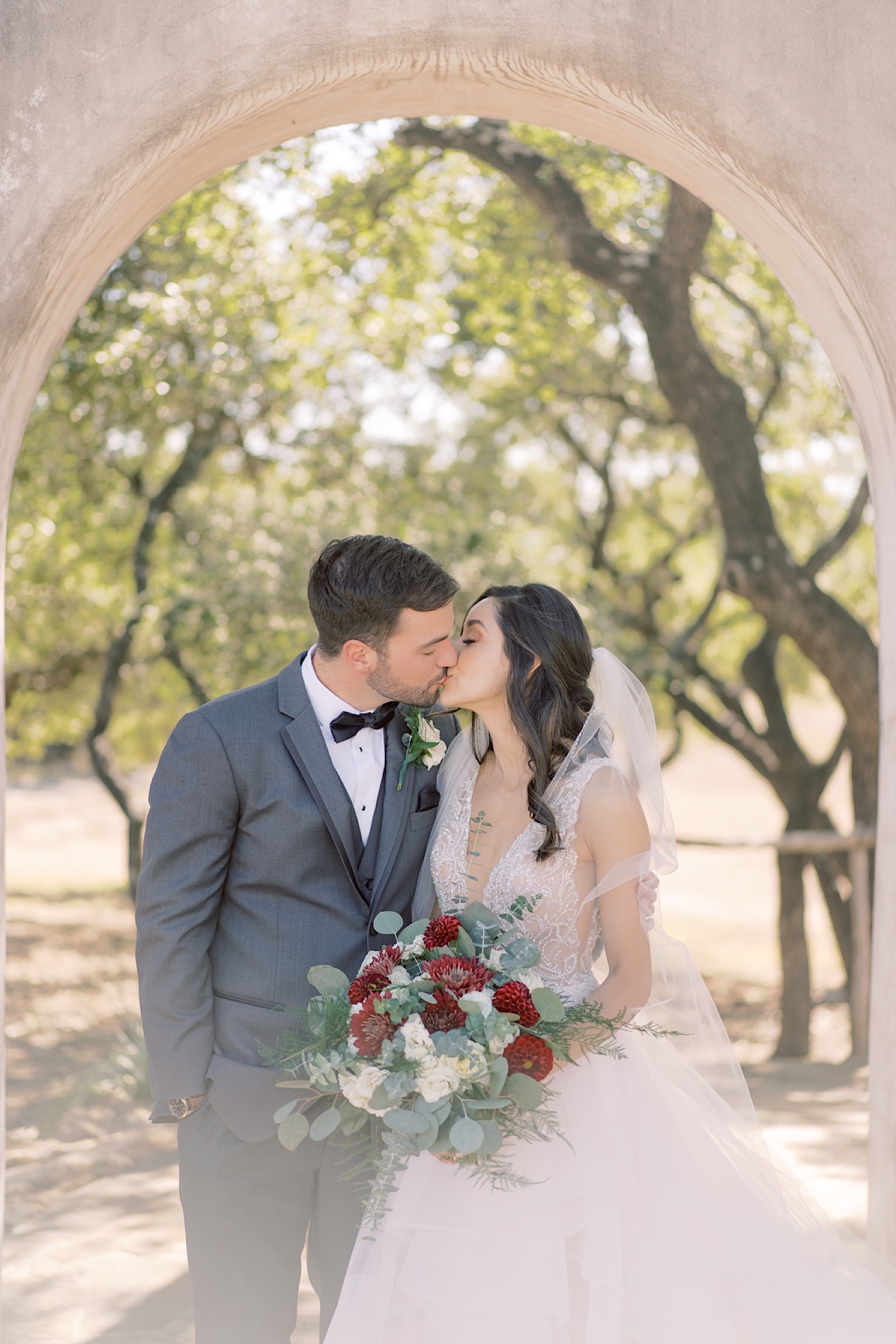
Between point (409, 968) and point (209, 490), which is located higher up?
point (209, 490)

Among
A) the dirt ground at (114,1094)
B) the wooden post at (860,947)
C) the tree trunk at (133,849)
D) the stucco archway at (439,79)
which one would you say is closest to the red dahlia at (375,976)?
the stucco archway at (439,79)

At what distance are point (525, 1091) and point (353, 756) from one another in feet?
2.98

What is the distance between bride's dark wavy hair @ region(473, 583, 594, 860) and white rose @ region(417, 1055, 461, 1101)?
2.50ft

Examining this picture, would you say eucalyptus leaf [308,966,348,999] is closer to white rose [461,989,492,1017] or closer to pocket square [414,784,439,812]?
white rose [461,989,492,1017]

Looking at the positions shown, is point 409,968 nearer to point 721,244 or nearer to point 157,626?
point 157,626

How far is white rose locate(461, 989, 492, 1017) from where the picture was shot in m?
2.21

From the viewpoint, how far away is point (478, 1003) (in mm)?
2213

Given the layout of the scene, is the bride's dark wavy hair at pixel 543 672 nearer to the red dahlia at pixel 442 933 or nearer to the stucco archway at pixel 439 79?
the red dahlia at pixel 442 933

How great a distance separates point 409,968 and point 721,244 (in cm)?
700

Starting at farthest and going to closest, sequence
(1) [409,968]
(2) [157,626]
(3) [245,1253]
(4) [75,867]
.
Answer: (4) [75,867] < (2) [157,626] < (3) [245,1253] < (1) [409,968]

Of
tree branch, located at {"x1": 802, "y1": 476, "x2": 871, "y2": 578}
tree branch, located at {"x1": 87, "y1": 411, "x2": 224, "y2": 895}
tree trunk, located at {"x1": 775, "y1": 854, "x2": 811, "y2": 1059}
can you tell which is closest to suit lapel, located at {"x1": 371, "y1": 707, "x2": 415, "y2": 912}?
tree branch, located at {"x1": 802, "y1": 476, "x2": 871, "y2": 578}

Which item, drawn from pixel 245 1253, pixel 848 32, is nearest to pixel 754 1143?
pixel 245 1253

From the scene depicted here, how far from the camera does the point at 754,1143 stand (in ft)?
8.93

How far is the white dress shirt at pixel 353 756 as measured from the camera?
9.07ft
